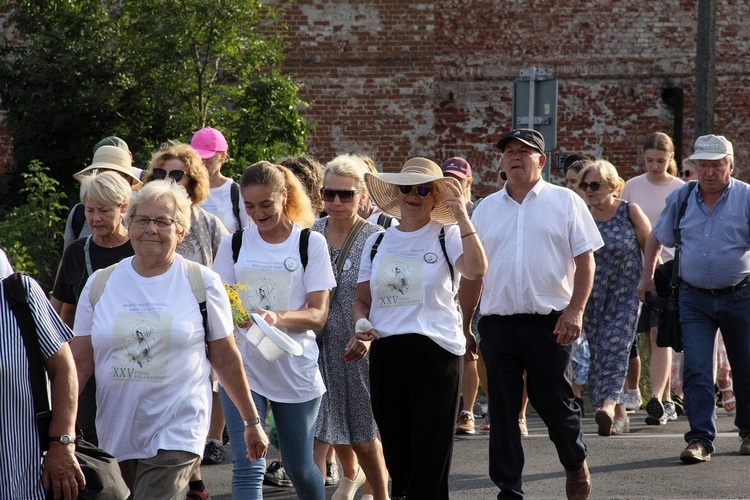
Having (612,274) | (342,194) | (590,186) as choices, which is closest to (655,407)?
(612,274)

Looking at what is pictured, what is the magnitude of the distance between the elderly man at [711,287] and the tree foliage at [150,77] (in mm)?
8918

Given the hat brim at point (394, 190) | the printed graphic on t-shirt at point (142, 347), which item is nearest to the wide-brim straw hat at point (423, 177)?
the hat brim at point (394, 190)

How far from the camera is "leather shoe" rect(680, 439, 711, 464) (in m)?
7.97

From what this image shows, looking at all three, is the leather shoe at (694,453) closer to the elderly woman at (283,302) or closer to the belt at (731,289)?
the belt at (731,289)

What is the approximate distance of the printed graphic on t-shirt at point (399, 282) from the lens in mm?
5938

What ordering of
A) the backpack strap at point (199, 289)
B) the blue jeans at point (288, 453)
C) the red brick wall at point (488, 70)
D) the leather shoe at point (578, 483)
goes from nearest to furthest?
1. the backpack strap at point (199, 289)
2. the blue jeans at point (288, 453)
3. the leather shoe at point (578, 483)
4. the red brick wall at point (488, 70)

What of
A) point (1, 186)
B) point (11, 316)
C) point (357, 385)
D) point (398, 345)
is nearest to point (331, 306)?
point (357, 385)

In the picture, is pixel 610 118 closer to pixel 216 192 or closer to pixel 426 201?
pixel 216 192

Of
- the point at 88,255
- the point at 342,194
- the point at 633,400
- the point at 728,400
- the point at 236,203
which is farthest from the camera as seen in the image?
the point at 728,400

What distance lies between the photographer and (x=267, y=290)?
5953 millimetres

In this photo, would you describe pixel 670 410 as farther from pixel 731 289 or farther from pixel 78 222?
pixel 78 222

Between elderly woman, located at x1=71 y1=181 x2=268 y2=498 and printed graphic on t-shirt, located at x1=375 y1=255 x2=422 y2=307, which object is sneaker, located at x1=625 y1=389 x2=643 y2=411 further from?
elderly woman, located at x1=71 y1=181 x2=268 y2=498

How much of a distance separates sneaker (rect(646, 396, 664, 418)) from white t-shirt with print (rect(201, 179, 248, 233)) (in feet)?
12.1

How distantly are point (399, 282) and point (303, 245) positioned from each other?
1.71 ft
